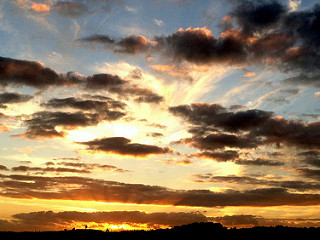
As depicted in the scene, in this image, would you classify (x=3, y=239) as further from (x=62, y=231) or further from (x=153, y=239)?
(x=153, y=239)

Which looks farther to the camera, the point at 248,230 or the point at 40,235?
the point at 248,230

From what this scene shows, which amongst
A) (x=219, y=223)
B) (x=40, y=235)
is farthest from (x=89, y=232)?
(x=219, y=223)

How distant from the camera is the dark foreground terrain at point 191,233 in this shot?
54.4 m

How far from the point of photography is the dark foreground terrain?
54.4 meters

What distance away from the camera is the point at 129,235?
56.7 metres

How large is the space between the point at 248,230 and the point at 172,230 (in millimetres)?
12604

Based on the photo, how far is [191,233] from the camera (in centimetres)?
5978

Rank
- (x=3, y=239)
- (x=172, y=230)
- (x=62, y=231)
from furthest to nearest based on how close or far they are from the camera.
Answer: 1. (x=172, y=230)
2. (x=62, y=231)
3. (x=3, y=239)

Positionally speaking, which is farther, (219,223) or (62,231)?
(219,223)

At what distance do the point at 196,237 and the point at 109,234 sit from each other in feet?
45.0

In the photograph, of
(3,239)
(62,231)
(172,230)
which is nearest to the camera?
(3,239)

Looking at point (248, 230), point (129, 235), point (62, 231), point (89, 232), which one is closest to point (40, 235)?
point (62, 231)

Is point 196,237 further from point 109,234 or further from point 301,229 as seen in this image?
point 301,229

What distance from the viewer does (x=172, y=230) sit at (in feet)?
198
